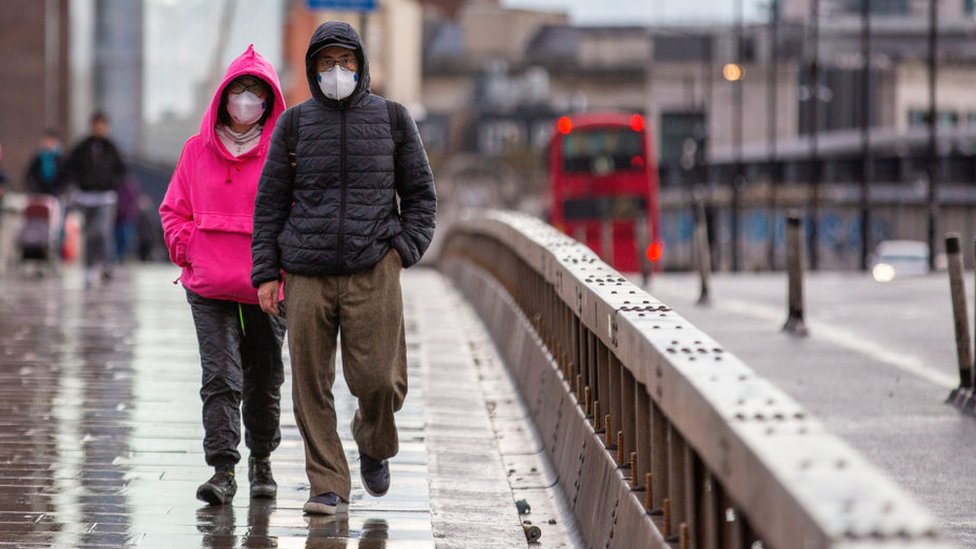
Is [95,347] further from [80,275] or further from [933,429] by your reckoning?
[80,275]

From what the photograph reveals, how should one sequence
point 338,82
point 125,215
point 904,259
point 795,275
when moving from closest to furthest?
point 338,82 < point 795,275 < point 125,215 < point 904,259

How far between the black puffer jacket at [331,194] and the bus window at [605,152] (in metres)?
33.6

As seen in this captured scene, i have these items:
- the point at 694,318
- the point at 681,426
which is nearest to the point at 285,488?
the point at 681,426

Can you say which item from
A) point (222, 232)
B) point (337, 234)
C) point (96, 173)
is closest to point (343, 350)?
point (337, 234)

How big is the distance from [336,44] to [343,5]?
14.3 m

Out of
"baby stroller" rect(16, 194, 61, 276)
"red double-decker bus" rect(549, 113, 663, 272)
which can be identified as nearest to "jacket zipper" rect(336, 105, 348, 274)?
"baby stroller" rect(16, 194, 61, 276)

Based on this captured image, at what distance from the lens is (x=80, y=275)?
89.1 ft

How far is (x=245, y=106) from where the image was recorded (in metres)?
7.51

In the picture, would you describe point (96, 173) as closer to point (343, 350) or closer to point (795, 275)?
point (795, 275)

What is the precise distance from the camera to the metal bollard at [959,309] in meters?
12.0

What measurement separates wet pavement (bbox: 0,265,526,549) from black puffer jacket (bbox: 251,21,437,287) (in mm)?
930

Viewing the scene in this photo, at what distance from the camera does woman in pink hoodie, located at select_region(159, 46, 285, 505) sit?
752 cm

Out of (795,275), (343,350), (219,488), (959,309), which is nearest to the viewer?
(343,350)

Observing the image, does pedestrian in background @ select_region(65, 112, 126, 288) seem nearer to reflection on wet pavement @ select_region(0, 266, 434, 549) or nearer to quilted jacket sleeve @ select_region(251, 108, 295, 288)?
reflection on wet pavement @ select_region(0, 266, 434, 549)
